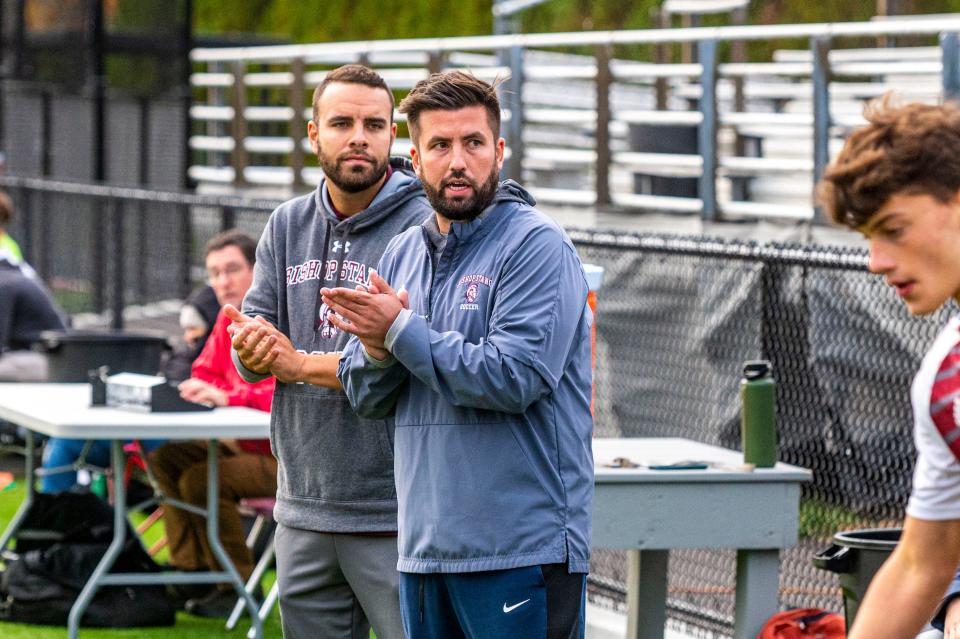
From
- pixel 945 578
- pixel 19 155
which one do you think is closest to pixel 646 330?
pixel 945 578

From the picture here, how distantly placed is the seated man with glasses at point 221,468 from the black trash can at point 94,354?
86cm

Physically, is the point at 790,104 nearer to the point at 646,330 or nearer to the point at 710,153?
the point at 710,153

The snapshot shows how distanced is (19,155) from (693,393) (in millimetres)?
9315

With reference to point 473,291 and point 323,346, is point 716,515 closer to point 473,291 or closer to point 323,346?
point 323,346

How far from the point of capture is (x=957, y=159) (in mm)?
2596

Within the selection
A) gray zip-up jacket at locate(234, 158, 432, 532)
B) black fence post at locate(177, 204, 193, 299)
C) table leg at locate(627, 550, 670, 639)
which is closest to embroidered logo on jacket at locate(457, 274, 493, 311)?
gray zip-up jacket at locate(234, 158, 432, 532)

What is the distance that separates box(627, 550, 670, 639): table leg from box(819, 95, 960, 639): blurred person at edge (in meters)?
2.84

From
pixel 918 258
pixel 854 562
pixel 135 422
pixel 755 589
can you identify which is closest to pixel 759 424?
pixel 755 589

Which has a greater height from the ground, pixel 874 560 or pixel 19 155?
pixel 19 155

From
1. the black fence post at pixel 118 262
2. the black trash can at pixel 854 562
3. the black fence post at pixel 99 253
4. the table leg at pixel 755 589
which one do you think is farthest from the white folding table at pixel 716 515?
the black fence post at pixel 99 253

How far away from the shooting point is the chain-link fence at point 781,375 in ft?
19.8

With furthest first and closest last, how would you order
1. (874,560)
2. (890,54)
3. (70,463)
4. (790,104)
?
(790,104) → (890,54) → (70,463) → (874,560)

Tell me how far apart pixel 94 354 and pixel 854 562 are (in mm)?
4468

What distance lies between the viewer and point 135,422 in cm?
596
